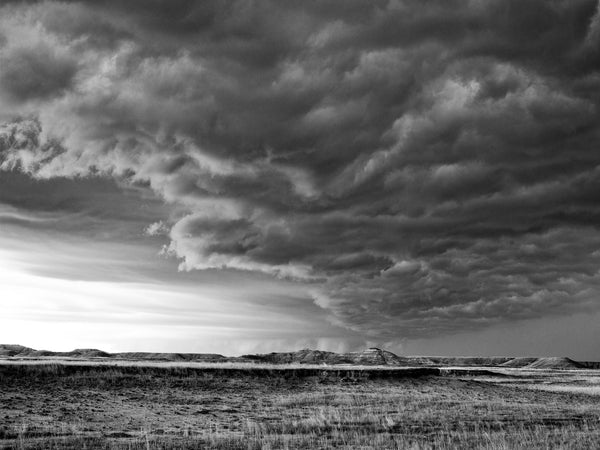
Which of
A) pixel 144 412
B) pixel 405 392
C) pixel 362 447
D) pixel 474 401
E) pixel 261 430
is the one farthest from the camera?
pixel 405 392

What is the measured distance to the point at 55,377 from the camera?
5053 cm

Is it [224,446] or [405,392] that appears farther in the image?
[405,392]

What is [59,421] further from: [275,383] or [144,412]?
[275,383]

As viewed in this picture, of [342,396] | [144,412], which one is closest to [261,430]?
[144,412]

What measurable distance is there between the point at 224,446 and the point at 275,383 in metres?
32.5

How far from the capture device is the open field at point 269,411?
27312mm

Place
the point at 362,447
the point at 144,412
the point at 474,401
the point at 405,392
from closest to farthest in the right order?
the point at 362,447, the point at 144,412, the point at 474,401, the point at 405,392

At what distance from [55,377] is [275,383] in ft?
65.1

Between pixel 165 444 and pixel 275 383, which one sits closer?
pixel 165 444

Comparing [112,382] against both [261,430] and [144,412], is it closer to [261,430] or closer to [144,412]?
[144,412]

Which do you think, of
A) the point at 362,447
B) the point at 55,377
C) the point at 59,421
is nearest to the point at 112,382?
the point at 55,377

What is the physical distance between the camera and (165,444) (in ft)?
84.4

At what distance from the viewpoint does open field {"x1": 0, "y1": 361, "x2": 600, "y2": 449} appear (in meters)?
27.3

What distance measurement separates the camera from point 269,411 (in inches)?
1608
